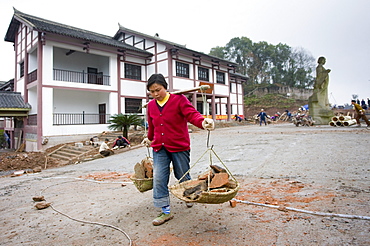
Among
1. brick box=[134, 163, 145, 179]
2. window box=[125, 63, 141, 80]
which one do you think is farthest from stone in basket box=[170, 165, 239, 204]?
window box=[125, 63, 141, 80]

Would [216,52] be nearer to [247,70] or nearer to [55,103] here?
[247,70]

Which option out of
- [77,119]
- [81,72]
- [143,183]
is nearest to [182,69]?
[81,72]

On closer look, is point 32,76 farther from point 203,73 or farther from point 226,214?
point 226,214

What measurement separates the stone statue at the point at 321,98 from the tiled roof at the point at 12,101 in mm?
19299

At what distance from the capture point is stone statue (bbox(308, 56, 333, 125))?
15.7 metres

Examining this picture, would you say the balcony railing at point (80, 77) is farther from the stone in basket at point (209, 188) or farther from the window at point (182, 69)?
the stone in basket at point (209, 188)

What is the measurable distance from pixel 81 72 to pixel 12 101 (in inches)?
186

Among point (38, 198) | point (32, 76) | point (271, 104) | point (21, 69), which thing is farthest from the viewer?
point (271, 104)

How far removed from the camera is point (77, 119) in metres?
16.7

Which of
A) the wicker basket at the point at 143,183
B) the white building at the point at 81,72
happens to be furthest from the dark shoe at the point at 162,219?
the white building at the point at 81,72

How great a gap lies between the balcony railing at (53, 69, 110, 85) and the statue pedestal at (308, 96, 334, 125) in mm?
14914

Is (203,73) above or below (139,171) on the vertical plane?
above

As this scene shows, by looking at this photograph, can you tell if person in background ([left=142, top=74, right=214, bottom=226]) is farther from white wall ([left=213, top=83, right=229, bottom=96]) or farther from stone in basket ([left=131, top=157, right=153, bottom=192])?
white wall ([left=213, top=83, right=229, bottom=96])

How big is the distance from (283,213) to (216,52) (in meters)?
48.5
